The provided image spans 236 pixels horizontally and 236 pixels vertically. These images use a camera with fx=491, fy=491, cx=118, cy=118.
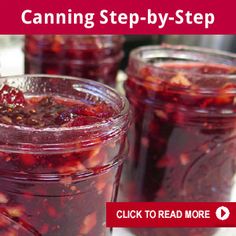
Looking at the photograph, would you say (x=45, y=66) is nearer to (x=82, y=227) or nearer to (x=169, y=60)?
(x=169, y=60)

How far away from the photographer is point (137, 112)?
90 cm

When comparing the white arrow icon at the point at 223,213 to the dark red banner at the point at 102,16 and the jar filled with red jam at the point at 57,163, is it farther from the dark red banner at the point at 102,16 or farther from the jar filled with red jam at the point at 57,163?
the dark red banner at the point at 102,16

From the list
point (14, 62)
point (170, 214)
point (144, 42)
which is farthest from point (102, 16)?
point (144, 42)

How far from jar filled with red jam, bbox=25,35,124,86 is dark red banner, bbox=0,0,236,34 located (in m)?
0.34

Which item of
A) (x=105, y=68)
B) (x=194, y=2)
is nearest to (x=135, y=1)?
(x=194, y=2)

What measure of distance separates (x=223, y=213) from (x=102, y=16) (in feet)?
1.22

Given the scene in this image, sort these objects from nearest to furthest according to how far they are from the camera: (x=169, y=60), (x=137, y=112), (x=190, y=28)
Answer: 1. (x=190, y=28)
2. (x=137, y=112)
3. (x=169, y=60)

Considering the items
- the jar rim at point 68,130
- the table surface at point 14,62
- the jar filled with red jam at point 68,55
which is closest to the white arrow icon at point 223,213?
the table surface at point 14,62

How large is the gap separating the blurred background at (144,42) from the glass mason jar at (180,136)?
0.36m

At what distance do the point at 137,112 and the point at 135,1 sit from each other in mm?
256

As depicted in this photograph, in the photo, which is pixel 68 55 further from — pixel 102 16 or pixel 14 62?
pixel 102 16

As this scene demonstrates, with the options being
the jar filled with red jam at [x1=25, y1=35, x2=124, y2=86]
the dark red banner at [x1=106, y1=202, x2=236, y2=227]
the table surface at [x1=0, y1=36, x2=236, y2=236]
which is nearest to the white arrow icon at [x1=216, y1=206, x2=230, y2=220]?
the dark red banner at [x1=106, y1=202, x2=236, y2=227]

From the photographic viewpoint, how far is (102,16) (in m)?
0.70

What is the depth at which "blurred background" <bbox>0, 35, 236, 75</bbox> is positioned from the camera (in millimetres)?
1271
